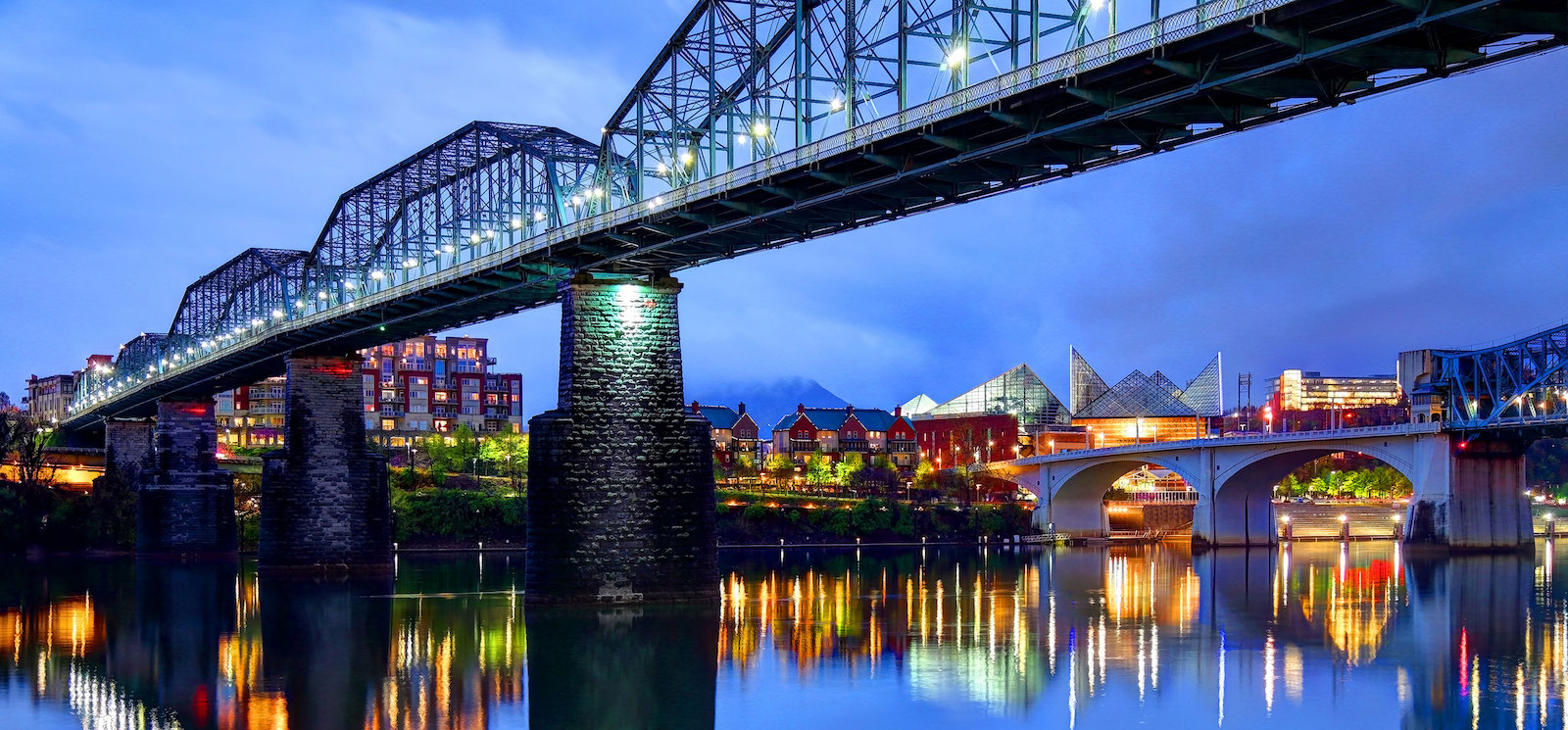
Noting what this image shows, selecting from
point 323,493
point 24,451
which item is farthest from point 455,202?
point 24,451

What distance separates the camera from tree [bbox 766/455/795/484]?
174 meters

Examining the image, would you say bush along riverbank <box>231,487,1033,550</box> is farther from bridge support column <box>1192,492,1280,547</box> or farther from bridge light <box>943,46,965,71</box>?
bridge light <box>943,46,965,71</box>

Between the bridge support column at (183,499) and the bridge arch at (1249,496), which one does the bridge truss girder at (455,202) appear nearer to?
the bridge support column at (183,499)

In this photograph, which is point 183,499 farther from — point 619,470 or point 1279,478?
point 1279,478

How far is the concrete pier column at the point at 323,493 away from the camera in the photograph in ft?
279

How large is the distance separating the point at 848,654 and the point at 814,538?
8280 cm

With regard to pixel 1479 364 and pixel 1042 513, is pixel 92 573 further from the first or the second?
pixel 1479 364

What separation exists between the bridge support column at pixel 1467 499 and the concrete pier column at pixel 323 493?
247 ft

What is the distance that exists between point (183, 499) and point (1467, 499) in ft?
311

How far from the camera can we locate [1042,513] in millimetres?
152375

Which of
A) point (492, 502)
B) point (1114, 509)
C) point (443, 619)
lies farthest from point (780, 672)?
point (1114, 509)

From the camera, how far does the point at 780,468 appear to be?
179 m

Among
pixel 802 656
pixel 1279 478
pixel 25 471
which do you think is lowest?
pixel 802 656

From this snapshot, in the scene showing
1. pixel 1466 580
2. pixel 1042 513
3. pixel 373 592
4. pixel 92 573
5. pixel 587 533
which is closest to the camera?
pixel 587 533
